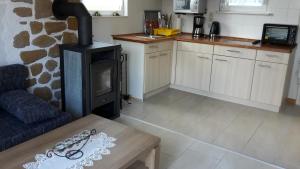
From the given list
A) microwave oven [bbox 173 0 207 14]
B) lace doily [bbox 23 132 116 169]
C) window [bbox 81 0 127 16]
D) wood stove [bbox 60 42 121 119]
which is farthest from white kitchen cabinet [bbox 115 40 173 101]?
lace doily [bbox 23 132 116 169]

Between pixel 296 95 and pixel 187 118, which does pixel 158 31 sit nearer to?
pixel 187 118

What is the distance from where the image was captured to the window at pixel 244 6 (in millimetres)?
3844

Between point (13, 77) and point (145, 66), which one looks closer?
point (13, 77)

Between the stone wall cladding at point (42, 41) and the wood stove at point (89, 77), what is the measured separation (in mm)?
198

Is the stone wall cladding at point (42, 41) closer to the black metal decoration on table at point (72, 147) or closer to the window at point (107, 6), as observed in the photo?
the window at point (107, 6)

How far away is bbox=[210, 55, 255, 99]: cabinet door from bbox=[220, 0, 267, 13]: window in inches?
33.1

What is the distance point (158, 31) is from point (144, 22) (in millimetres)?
293

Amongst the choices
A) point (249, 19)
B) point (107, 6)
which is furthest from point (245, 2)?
point (107, 6)

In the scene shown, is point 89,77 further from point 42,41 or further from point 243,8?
point 243,8

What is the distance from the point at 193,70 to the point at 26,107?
2.55 metres

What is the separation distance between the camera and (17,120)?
216 centimetres

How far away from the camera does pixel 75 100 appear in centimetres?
281

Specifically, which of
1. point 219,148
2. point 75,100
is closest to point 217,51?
point 219,148

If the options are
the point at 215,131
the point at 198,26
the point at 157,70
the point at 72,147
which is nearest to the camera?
the point at 72,147
